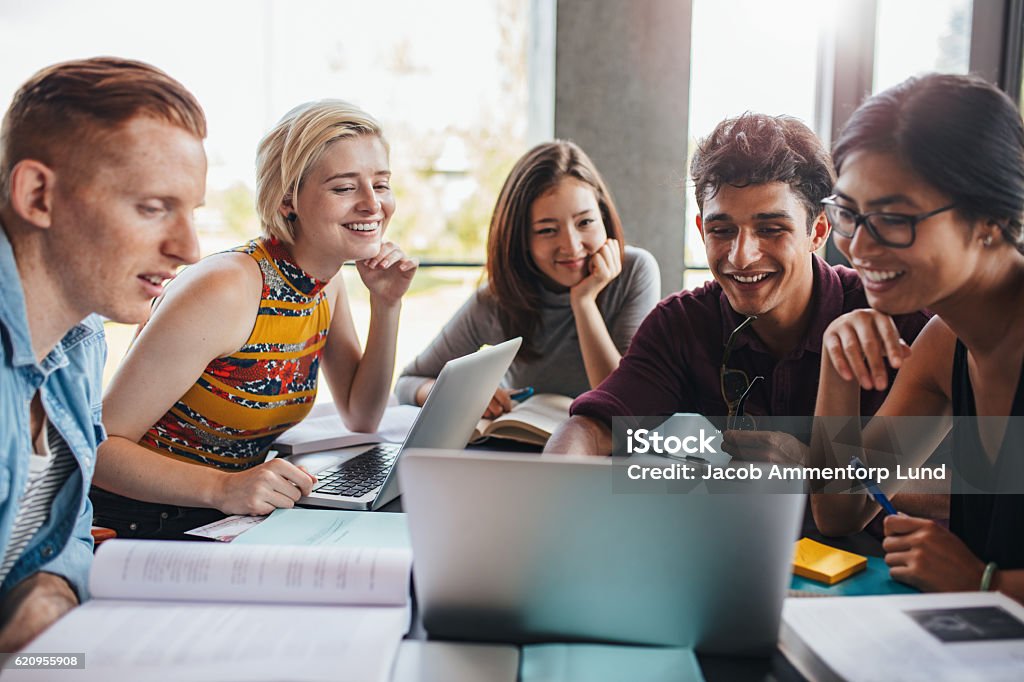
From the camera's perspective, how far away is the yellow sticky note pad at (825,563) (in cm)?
97

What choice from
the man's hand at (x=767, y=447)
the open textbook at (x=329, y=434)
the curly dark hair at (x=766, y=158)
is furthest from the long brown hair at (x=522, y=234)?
the man's hand at (x=767, y=447)

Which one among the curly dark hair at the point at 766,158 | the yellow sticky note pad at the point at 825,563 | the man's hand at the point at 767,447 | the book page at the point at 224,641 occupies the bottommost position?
the man's hand at the point at 767,447

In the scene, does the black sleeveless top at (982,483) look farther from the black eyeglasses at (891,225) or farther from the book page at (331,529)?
the book page at (331,529)

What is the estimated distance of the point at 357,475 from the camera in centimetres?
140

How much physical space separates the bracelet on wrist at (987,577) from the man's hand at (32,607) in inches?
40.7

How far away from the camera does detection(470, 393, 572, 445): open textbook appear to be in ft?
5.51

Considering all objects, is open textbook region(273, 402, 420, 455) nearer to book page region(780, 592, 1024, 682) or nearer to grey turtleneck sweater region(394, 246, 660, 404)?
grey turtleneck sweater region(394, 246, 660, 404)

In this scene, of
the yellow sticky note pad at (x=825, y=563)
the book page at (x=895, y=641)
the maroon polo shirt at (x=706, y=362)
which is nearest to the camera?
the book page at (x=895, y=641)

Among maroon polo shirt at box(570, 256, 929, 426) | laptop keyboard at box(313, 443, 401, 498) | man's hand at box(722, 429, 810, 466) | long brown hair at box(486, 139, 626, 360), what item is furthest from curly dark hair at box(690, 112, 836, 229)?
laptop keyboard at box(313, 443, 401, 498)

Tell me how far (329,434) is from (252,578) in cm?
86

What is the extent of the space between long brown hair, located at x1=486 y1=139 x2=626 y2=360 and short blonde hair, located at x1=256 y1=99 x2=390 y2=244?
0.61 metres

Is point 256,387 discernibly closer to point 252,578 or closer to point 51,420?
point 51,420

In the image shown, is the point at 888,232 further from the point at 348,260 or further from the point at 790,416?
the point at 348,260

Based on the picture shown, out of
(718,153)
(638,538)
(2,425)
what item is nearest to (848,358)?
(718,153)
